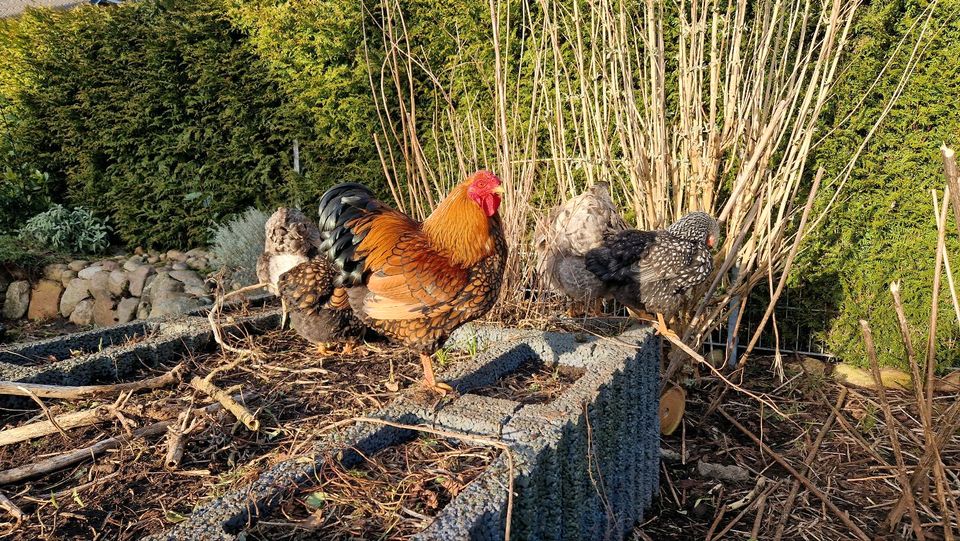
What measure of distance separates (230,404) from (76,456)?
0.51 m

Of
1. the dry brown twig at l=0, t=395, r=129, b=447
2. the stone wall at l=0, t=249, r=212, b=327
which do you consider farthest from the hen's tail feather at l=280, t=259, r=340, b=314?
the stone wall at l=0, t=249, r=212, b=327

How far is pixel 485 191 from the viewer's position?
2.40 metres

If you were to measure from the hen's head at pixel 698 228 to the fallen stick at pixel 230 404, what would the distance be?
7.85 feet

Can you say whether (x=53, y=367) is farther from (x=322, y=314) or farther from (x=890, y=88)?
(x=890, y=88)

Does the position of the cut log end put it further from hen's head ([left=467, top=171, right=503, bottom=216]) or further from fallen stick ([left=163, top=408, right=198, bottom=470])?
fallen stick ([left=163, top=408, right=198, bottom=470])

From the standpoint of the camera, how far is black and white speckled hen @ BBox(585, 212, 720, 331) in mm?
3240

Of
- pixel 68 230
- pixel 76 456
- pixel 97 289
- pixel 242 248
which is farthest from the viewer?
pixel 68 230

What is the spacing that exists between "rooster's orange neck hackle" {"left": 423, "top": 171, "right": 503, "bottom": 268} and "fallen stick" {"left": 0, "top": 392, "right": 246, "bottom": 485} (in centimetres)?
116

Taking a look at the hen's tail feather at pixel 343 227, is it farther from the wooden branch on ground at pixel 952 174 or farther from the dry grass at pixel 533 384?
the wooden branch on ground at pixel 952 174

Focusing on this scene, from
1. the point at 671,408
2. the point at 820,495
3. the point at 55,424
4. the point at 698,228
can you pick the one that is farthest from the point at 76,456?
the point at 698,228

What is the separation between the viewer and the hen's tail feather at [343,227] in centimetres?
254

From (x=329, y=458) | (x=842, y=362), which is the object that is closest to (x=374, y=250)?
(x=329, y=458)

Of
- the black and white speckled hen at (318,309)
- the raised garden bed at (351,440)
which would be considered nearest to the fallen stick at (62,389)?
the raised garden bed at (351,440)

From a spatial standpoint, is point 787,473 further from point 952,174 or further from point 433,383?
point 952,174
